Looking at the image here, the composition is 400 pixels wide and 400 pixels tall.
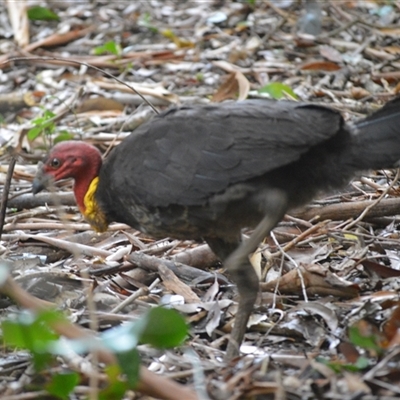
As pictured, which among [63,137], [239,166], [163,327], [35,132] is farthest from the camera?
[63,137]

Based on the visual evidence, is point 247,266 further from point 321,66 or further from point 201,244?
point 321,66

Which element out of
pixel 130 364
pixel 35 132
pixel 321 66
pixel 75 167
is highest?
pixel 130 364

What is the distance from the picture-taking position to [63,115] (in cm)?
702

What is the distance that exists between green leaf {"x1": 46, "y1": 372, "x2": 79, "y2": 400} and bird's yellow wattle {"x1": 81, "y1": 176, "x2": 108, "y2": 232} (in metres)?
1.28

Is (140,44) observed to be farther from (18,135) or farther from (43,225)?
(43,225)

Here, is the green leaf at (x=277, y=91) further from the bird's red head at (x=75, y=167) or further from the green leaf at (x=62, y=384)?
the green leaf at (x=62, y=384)

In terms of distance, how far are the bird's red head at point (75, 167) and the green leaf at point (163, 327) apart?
1377 millimetres

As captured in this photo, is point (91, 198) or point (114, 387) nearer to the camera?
point (114, 387)

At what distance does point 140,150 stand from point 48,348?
124 centimetres

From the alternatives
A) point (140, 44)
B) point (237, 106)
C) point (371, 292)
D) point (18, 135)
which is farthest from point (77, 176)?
point (140, 44)

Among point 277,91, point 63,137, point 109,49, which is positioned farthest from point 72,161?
point 109,49

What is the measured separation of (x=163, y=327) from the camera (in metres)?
3.07

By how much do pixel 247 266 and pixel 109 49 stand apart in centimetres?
466

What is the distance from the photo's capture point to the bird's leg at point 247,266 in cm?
381
